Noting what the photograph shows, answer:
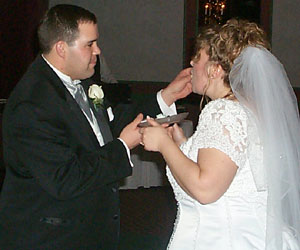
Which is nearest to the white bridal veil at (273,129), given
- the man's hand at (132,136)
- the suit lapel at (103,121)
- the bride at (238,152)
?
the bride at (238,152)

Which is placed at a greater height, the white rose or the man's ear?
the man's ear

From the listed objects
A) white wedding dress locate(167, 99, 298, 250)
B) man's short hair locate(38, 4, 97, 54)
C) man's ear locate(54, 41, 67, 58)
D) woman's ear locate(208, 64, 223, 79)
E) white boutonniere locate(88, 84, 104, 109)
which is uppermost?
man's short hair locate(38, 4, 97, 54)

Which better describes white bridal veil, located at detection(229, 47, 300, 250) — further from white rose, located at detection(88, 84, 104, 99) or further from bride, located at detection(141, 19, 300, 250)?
white rose, located at detection(88, 84, 104, 99)

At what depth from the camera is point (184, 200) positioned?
2.43 m

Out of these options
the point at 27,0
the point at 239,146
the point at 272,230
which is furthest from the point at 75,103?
the point at 27,0

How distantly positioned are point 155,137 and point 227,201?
416 mm

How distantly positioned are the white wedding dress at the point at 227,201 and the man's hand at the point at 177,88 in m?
0.71

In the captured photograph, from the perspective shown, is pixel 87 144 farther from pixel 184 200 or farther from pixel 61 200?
pixel 184 200

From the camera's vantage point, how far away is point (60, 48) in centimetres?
240

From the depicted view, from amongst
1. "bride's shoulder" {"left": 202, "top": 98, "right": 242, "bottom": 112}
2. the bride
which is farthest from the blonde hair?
"bride's shoulder" {"left": 202, "top": 98, "right": 242, "bottom": 112}

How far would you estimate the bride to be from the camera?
2.10 meters

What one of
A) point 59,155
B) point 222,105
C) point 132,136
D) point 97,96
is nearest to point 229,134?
point 222,105

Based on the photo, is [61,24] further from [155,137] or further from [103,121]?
[155,137]

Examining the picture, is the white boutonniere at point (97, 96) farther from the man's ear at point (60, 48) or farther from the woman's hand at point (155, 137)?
the woman's hand at point (155, 137)
